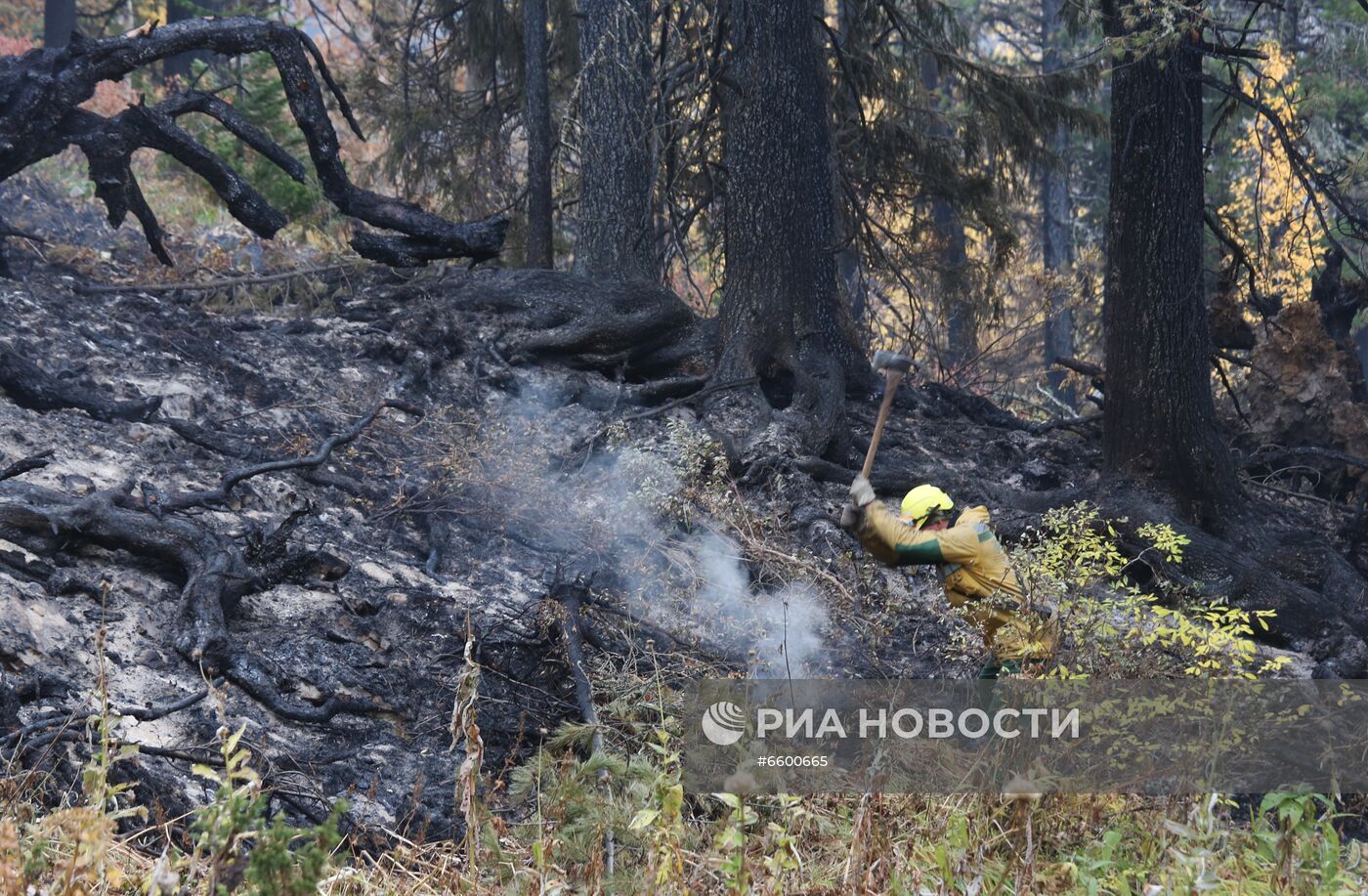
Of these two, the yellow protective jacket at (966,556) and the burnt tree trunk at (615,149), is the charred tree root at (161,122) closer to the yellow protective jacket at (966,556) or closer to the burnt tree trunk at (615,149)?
the burnt tree trunk at (615,149)

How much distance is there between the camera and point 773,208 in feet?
33.3

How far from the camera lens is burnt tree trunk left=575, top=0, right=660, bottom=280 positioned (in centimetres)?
1102

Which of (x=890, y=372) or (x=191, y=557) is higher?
(x=890, y=372)

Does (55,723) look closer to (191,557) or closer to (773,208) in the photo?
(191,557)

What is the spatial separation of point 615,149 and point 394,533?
16.3ft

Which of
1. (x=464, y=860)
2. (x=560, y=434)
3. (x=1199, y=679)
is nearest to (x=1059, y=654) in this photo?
(x=1199, y=679)

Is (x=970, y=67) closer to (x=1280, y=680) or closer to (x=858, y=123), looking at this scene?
(x=858, y=123)

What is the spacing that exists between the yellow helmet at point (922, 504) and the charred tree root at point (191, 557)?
2.75 meters

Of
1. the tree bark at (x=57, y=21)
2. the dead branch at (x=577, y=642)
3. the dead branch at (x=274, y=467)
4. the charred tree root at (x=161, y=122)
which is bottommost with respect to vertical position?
the dead branch at (x=577, y=642)

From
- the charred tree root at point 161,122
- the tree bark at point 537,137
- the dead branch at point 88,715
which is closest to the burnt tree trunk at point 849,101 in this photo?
the tree bark at point 537,137

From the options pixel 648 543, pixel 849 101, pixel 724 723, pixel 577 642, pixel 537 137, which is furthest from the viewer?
pixel 849 101

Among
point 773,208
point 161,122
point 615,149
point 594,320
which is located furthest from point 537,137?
point 161,122

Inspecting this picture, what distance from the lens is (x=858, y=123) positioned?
41.0 ft

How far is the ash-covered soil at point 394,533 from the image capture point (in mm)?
5328
